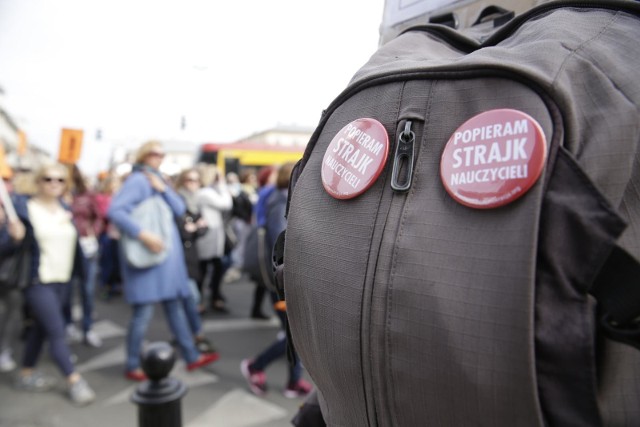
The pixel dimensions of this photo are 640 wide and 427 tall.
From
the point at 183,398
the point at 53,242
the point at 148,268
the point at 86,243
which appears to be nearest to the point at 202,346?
the point at 183,398

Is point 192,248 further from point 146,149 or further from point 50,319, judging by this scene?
point 50,319

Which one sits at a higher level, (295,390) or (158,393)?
(158,393)

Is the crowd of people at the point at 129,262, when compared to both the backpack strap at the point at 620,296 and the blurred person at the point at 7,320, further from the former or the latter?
the backpack strap at the point at 620,296

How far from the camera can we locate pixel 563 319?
1.99 feet

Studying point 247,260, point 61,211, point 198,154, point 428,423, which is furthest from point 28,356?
point 198,154

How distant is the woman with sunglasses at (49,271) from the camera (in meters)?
3.74

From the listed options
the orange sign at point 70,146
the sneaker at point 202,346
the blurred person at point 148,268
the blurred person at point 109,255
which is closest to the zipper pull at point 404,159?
the blurred person at point 148,268

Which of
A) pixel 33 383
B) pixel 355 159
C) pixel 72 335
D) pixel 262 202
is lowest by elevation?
pixel 72 335

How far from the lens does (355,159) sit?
0.79 meters

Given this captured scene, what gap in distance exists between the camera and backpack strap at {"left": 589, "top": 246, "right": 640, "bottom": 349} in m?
0.59

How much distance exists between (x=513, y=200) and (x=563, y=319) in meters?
0.16

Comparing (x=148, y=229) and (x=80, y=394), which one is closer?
(x=80, y=394)

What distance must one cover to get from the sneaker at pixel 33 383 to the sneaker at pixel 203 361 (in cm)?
109

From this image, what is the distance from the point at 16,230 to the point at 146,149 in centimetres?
113
